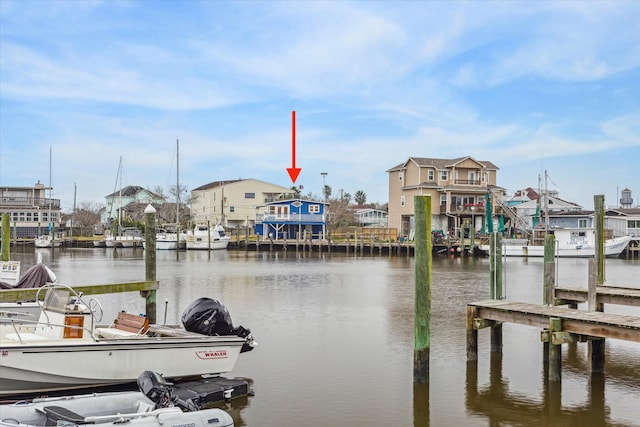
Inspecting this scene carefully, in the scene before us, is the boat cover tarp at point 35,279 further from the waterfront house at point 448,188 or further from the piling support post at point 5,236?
the waterfront house at point 448,188

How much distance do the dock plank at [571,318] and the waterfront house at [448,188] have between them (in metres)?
55.5

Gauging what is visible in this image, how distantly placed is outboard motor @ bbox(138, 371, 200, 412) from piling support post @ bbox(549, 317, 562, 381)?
652 cm

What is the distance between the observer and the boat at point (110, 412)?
26.5ft

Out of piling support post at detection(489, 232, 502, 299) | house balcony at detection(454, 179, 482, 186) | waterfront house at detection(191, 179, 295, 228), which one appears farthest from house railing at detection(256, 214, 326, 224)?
piling support post at detection(489, 232, 502, 299)

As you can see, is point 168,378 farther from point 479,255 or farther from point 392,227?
point 392,227

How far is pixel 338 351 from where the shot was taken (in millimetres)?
16188

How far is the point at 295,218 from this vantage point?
251 ft

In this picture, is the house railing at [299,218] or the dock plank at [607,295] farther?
the house railing at [299,218]

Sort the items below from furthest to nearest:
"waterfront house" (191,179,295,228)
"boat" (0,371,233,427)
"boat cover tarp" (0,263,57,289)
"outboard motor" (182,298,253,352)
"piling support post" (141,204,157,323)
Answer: "waterfront house" (191,179,295,228)
"piling support post" (141,204,157,323)
"boat cover tarp" (0,263,57,289)
"outboard motor" (182,298,253,352)
"boat" (0,371,233,427)

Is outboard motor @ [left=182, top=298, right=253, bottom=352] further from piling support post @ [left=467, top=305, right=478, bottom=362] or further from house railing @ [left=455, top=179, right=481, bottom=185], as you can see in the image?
house railing @ [left=455, top=179, right=481, bottom=185]

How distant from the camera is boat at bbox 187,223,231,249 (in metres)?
72.9

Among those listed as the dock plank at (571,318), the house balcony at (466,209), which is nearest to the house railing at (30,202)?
the house balcony at (466,209)

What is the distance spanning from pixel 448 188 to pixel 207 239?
90.4ft

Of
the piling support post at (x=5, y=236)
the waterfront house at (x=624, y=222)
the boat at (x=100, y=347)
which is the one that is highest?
the waterfront house at (x=624, y=222)
